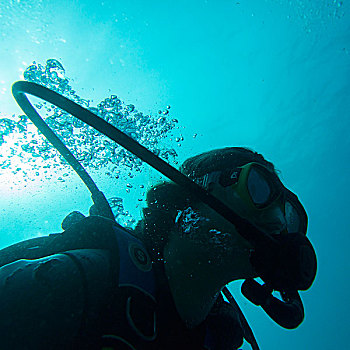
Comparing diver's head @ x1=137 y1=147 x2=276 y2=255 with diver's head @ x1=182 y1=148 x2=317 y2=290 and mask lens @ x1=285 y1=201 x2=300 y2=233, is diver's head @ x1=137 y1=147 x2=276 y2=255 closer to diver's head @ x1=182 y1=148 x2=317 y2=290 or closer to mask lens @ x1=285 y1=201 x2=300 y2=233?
diver's head @ x1=182 y1=148 x2=317 y2=290

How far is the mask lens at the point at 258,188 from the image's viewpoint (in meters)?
1.66

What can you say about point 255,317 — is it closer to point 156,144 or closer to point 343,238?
point 343,238

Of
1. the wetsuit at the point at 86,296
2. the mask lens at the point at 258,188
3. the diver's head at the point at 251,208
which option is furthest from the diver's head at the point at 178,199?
the wetsuit at the point at 86,296

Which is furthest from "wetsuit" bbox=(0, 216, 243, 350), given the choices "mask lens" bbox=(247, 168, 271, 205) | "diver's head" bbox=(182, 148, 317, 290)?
"mask lens" bbox=(247, 168, 271, 205)

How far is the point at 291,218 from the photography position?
1.99 m

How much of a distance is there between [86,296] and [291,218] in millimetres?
1660

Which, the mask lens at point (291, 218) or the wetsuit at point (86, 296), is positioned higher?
the mask lens at point (291, 218)

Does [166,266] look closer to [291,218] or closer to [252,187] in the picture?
[252,187]

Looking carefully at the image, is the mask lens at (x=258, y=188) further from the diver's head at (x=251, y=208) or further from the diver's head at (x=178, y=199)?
the diver's head at (x=178, y=199)

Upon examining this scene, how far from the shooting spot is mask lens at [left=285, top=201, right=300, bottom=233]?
6.31 feet

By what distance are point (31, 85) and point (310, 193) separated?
36710 millimetres

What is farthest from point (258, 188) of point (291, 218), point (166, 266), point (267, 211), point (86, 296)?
point (86, 296)

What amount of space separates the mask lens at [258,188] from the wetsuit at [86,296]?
90 cm

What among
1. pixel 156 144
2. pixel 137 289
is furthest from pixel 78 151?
pixel 137 289
